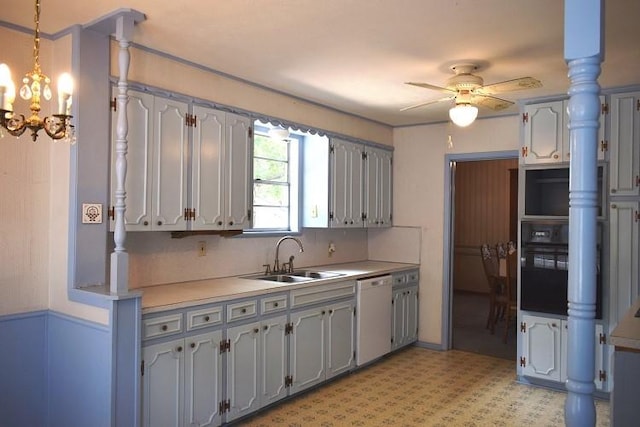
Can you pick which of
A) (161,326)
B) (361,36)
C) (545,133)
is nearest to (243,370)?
(161,326)

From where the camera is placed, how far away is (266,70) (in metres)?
3.71

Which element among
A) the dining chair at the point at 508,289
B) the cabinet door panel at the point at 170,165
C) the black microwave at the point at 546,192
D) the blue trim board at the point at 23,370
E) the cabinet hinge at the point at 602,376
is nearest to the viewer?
the blue trim board at the point at 23,370

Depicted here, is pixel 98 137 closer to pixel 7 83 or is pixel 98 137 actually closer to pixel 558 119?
pixel 7 83

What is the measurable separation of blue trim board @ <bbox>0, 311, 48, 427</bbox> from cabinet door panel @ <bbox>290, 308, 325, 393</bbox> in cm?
169

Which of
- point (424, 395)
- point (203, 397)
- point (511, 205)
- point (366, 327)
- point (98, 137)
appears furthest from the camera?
point (511, 205)

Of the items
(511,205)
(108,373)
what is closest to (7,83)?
(108,373)

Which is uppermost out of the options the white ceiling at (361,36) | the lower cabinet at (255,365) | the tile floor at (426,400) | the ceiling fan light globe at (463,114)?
the white ceiling at (361,36)

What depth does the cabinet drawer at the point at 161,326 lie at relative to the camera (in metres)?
2.81

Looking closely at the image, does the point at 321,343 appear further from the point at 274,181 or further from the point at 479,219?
the point at 479,219

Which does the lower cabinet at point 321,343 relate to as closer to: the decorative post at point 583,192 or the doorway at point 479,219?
the decorative post at point 583,192

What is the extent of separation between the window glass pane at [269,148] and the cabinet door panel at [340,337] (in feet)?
4.94

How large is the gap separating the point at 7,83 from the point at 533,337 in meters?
4.20

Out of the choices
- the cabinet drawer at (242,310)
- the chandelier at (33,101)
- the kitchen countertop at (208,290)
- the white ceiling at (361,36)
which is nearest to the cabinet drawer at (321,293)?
the kitchen countertop at (208,290)

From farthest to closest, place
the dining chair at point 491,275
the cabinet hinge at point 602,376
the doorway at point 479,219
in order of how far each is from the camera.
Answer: the doorway at point 479,219, the dining chair at point 491,275, the cabinet hinge at point 602,376
